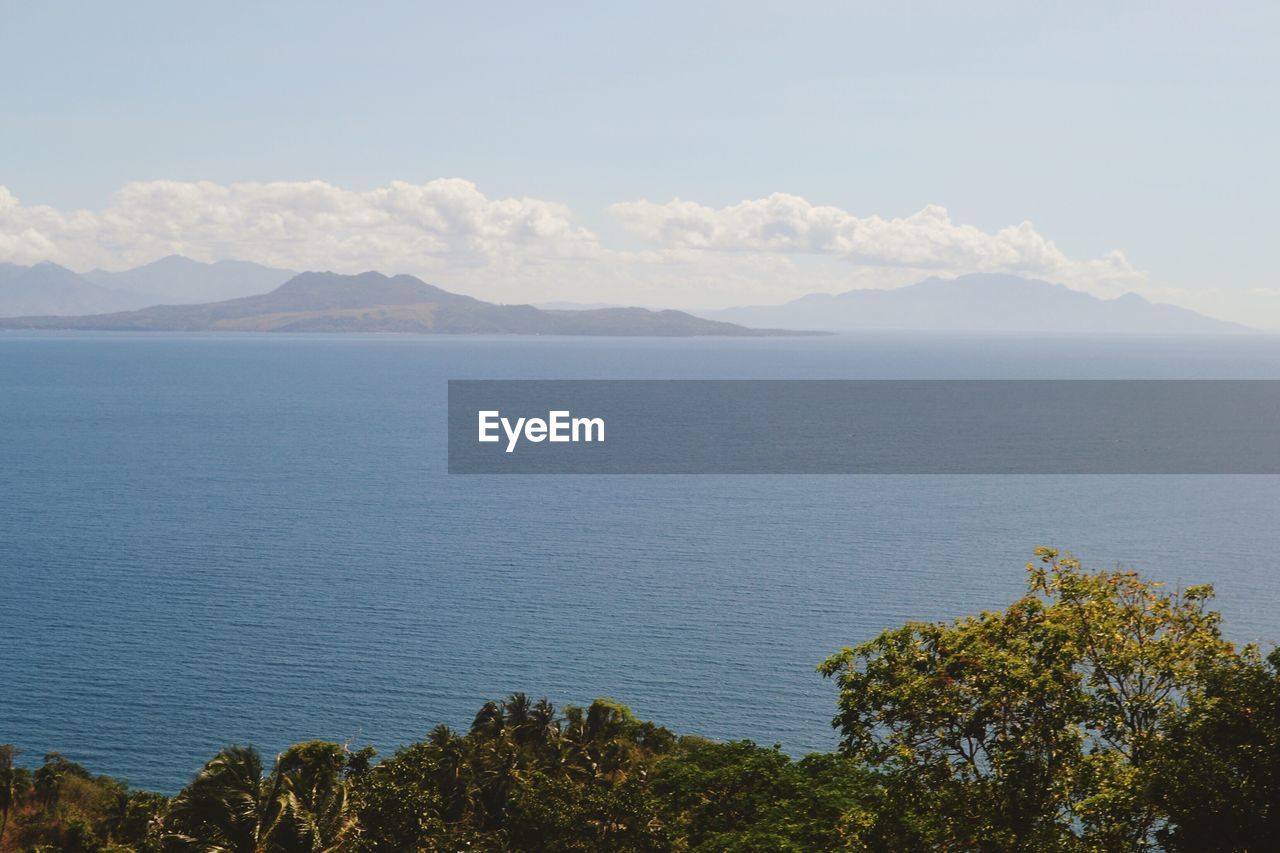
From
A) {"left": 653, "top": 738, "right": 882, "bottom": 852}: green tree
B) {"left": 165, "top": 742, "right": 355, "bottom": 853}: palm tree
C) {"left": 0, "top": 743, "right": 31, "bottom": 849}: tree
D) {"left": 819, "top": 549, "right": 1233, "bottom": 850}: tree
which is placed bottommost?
{"left": 0, "top": 743, "right": 31, "bottom": 849}: tree

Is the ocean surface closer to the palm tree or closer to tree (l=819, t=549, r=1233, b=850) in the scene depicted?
the palm tree

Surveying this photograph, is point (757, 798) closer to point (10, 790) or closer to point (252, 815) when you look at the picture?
point (252, 815)

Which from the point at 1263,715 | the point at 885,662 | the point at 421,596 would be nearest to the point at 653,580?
the point at 421,596

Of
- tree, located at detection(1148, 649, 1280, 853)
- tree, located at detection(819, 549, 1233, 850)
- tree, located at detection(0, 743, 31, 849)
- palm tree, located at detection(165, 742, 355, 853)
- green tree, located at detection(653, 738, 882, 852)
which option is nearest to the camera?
tree, located at detection(1148, 649, 1280, 853)

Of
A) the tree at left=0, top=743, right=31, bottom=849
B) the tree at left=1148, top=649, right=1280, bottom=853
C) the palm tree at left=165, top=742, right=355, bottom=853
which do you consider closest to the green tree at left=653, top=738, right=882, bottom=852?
the tree at left=1148, top=649, right=1280, bottom=853

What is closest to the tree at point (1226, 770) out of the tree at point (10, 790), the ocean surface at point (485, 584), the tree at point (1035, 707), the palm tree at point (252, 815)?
the tree at point (1035, 707)

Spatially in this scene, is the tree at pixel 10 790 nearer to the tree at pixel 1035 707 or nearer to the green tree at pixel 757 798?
the green tree at pixel 757 798
